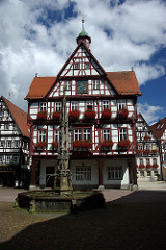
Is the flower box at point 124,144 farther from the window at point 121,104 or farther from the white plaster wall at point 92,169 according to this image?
the window at point 121,104

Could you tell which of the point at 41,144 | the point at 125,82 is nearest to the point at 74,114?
the point at 41,144

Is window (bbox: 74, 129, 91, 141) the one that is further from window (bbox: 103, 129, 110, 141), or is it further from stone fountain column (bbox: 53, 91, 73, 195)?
stone fountain column (bbox: 53, 91, 73, 195)

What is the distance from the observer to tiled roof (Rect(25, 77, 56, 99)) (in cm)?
2656

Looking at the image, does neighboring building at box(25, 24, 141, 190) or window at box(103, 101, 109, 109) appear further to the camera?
window at box(103, 101, 109, 109)

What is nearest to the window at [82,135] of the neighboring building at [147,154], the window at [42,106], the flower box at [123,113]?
the flower box at [123,113]

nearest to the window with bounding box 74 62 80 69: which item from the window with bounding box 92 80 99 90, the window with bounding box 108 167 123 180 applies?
the window with bounding box 92 80 99 90

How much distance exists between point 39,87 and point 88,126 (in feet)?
28.3

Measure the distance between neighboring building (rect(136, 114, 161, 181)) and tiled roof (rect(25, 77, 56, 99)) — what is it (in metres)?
23.4

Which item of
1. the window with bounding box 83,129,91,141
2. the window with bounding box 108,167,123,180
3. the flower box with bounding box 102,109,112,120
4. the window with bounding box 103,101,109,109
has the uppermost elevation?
the window with bounding box 103,101,109,109

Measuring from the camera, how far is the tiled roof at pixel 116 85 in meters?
26.0

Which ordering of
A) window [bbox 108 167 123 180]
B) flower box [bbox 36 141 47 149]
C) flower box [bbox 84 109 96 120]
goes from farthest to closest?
window [bbox 108 167 123 180]
flower box [bbox 84 109 96 120]
flower box [bbox 36 141 47 149]

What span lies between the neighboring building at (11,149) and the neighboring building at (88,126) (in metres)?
8.21

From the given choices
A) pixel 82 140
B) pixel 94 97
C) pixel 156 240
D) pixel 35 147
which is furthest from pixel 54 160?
pixel 156 240

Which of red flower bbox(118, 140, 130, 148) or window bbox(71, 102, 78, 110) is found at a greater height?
window bbox(71, 102, 78, 110)
